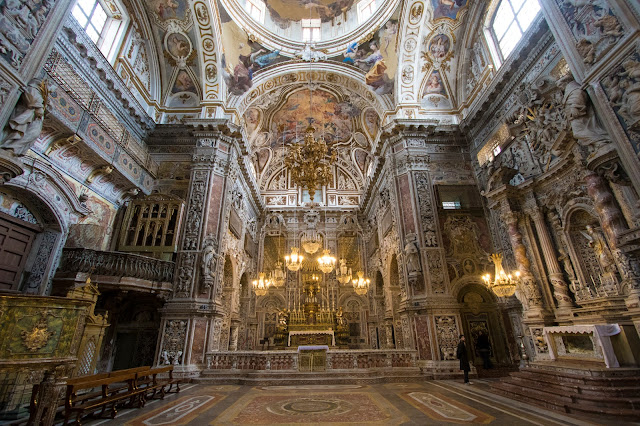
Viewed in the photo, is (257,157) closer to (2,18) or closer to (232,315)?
(232,315)

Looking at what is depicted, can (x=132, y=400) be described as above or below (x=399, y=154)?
below

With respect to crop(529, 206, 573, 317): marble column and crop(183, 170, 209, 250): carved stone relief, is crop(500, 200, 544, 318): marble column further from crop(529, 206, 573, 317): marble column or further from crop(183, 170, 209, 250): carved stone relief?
crop(183, 170, 209, 250): carved stone relief

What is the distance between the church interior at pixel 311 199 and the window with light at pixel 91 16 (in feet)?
0.31

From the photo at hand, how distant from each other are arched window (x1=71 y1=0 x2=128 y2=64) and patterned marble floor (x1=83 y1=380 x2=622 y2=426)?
35.6 feet

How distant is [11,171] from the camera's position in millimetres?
5234

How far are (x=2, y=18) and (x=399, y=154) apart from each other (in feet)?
37.5

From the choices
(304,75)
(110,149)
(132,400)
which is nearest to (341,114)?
(304,75)

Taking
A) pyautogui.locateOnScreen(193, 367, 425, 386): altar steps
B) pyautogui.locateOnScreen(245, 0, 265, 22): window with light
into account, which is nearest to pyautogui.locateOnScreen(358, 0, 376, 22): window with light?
pyautogui.locateOnScreen(245, 0, 265, 22): window with light

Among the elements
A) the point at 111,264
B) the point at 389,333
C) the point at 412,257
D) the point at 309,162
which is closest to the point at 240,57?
the point at 309,162

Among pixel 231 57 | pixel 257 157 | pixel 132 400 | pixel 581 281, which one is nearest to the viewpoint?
pixel 132 400

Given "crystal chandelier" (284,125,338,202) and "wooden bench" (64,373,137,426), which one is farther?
"crystal chandelier" (284,125,338,202)

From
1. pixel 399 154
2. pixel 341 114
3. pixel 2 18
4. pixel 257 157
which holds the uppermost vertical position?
pixel 341 114

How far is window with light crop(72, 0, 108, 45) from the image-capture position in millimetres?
8836

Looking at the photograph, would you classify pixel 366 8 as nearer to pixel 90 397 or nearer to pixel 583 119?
pixel 583 119
